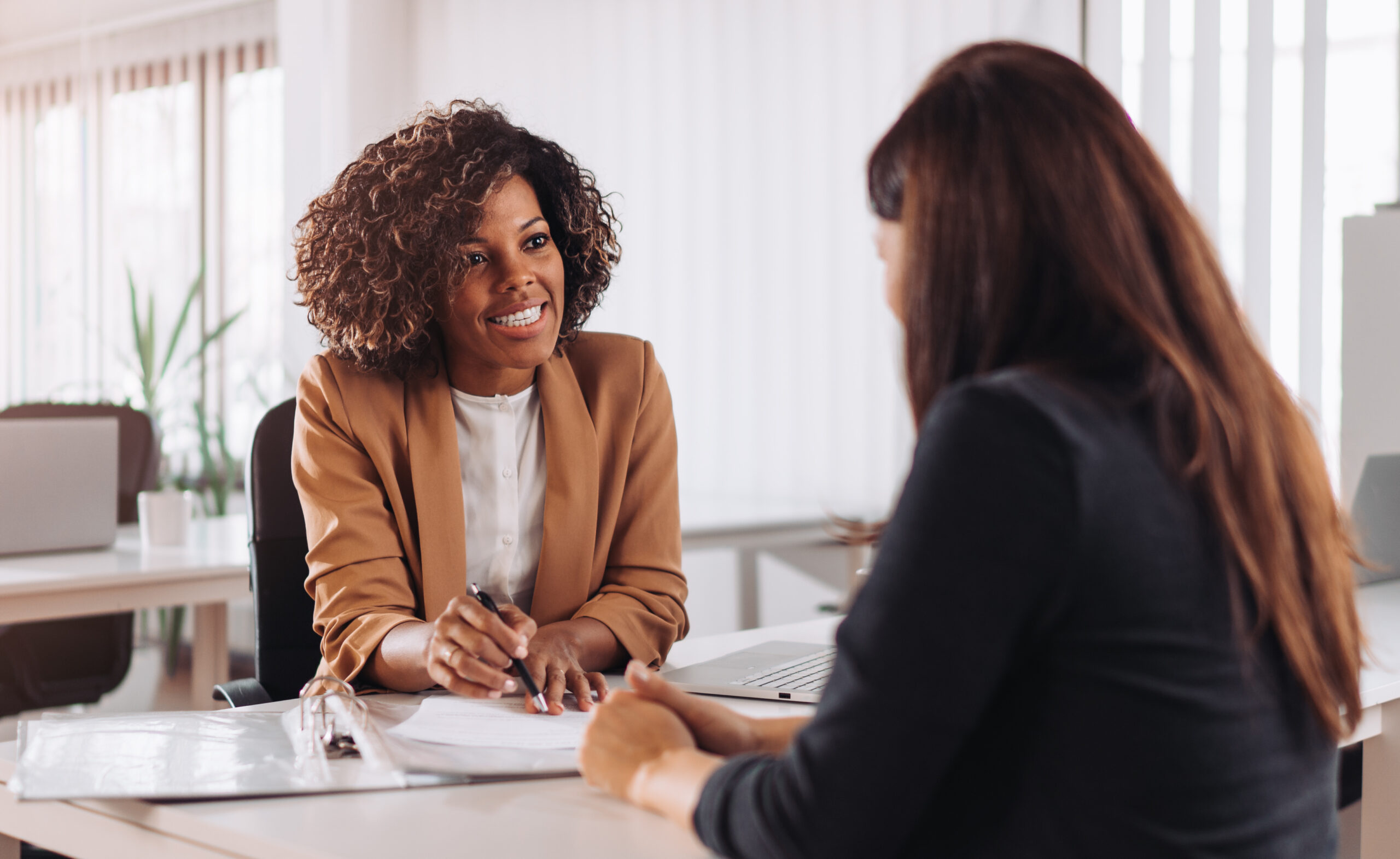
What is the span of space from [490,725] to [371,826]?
0.27m

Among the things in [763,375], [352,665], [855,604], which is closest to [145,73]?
[763,375]

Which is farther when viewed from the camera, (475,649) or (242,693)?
(242,693)

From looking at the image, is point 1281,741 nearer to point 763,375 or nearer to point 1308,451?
point 1308,451

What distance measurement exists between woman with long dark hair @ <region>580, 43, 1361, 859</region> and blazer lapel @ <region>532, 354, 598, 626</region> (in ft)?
2.55

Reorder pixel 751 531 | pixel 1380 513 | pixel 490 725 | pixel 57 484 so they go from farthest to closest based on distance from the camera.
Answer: pixel 751 531 < pixel 57 484 < pixel 1380 513 < pixel 490 725

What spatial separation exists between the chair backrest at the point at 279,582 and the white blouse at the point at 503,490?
0.27m

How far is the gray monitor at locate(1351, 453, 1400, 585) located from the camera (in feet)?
6.23

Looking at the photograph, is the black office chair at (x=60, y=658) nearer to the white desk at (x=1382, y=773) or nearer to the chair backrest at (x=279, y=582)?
the chair backrest at (x=279, y=582)

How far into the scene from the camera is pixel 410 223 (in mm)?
1538

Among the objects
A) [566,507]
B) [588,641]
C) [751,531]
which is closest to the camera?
[588,641]

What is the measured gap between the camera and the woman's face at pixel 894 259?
2.51ft

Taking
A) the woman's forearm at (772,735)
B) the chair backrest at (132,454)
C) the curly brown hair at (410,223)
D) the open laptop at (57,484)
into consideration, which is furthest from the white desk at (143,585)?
the woman's forearm at (772,735)

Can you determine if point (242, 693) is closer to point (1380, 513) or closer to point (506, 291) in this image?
point (506, 291)

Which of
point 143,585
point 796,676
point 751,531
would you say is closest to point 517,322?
point 796,676
